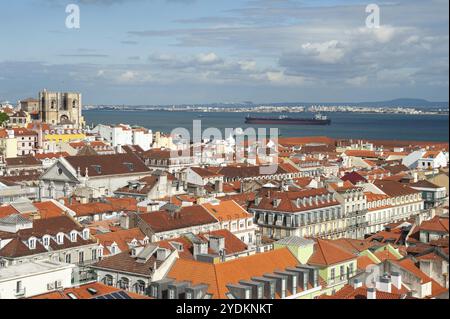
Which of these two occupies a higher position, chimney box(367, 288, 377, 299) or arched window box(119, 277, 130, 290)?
chimney box(367, 288, 377, 299)

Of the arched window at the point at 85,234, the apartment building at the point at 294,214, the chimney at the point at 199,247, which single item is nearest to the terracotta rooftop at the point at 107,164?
the apartment building at the point at 294,214

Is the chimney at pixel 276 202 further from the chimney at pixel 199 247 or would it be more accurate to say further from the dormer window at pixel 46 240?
the dormer window at pixel 46 240

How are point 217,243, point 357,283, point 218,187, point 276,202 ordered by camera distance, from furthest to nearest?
point 218,187
point 276,202
point 217,243
point 357,283

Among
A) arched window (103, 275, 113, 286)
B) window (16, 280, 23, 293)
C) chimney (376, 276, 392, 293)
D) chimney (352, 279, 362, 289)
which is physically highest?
chimney (376, 276, 392, 293)

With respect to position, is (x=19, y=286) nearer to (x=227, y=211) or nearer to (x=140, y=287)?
(x=140, y=287)

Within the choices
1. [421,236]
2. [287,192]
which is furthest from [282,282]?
[287,192]

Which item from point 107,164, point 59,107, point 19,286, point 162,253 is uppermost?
point 59,107

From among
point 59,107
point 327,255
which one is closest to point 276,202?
point 327,255

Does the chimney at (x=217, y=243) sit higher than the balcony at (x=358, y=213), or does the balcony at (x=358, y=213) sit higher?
the chimney at (x=217, y=243)

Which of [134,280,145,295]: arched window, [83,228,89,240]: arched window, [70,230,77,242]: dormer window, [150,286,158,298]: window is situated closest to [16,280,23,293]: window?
[134,280,145,295]: arched window

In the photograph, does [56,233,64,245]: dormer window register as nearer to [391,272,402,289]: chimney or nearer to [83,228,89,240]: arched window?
[83,228,89,240]: arched window
